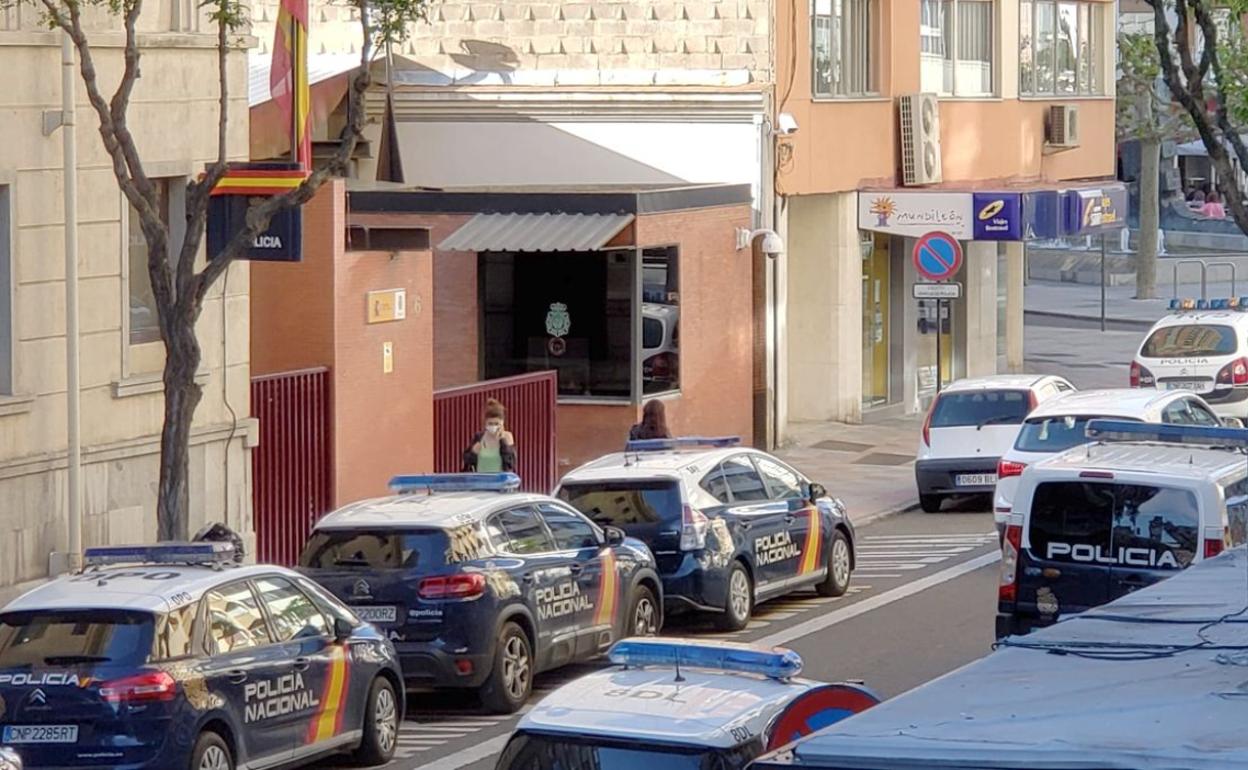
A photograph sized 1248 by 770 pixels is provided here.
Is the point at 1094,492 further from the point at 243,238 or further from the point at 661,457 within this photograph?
the point at 243,238

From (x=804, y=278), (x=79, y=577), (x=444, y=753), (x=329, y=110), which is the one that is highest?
(x=329, y=110)

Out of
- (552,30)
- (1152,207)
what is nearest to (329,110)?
(552,30)

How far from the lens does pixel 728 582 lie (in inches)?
707

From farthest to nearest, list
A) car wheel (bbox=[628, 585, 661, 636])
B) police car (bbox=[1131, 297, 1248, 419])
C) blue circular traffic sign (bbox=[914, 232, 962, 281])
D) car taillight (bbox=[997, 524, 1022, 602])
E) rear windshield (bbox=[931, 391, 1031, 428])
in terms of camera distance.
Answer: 1. police car (bbox=[1131, 297, 1248, 419])
2. blue circular traffic sign (bbox=[914, 232, 962, 281])
3. rear windshield (bbox=[931, 391, 1031, 428])
4. car wheel (bbox=[628, 585, 661, 636])
5. car taillight (bbox=[997, 524, 1022, 602])

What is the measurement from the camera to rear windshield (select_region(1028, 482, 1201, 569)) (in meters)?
13.9

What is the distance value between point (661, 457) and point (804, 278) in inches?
577

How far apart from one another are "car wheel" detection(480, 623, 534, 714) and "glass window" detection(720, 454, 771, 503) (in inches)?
144

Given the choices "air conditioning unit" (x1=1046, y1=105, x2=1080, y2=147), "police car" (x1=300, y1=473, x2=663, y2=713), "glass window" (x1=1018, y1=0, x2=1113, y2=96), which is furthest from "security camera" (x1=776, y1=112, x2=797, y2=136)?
"police car" (x1=300, y1=473, x2=663, y2=713)

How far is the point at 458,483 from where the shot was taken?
645 inches

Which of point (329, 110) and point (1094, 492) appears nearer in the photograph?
point (1094, 492)

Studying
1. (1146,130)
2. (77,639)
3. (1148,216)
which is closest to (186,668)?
(77,639)

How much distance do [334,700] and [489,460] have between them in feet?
26.0

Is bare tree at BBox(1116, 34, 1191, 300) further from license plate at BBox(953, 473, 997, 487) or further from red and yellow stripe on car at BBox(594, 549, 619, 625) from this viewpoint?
red and yellow stripe on car at BBox(594, 549, 619, 625)

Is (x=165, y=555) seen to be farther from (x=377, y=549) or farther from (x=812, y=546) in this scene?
(x=812, y=546)
